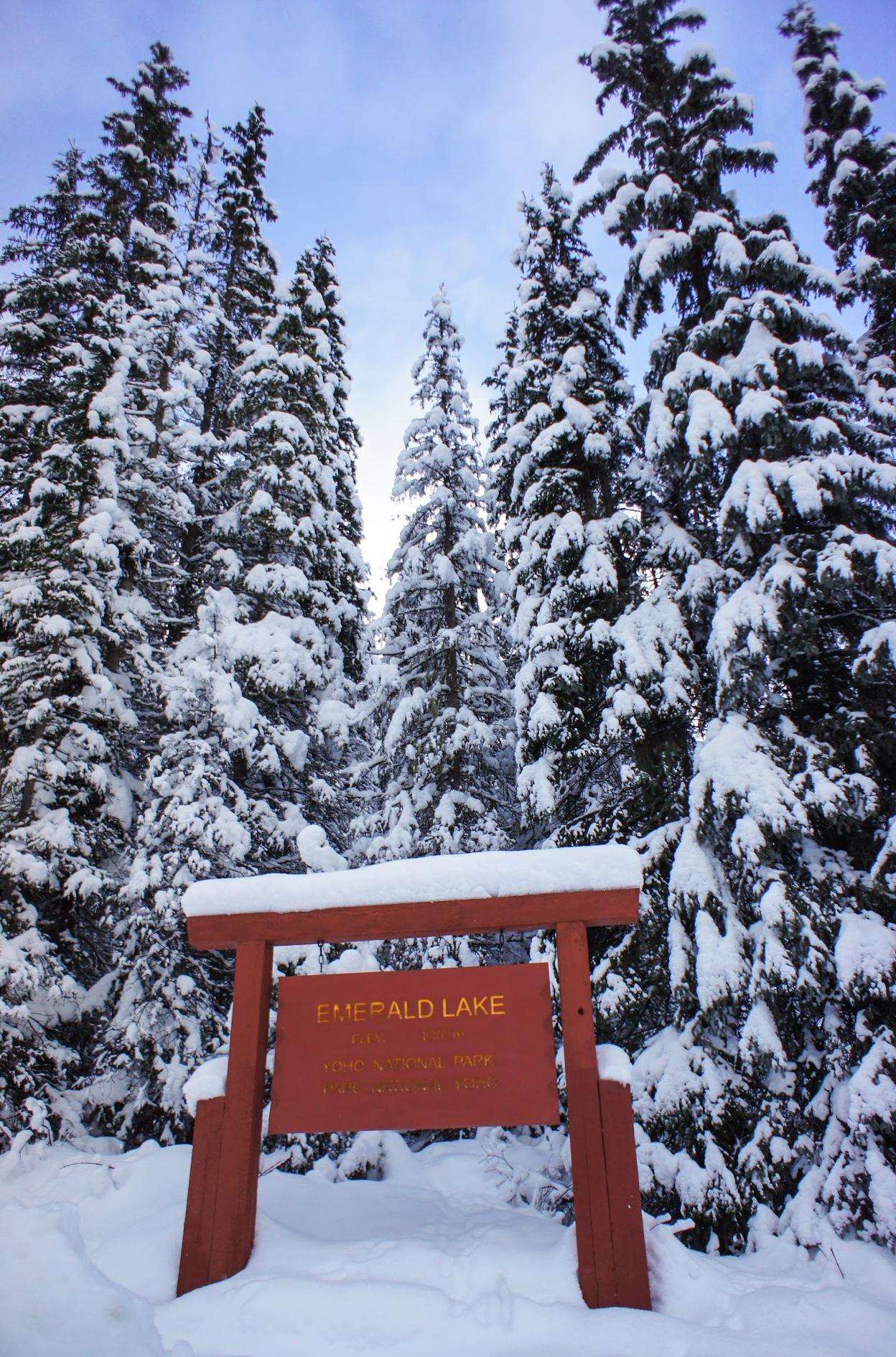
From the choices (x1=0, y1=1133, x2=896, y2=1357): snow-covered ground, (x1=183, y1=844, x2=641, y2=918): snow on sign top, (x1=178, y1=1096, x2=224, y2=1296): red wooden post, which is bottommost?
(x1=0, y1=1133, x2=896, y2=1357): snow-covered ground

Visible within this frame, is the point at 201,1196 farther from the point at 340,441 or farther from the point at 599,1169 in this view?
the point at 340,441

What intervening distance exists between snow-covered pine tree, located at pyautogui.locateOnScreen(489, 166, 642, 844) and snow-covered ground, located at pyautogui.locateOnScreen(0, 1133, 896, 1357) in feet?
13.5

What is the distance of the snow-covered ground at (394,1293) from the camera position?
10.0 ft

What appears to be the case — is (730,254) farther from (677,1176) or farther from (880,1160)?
(677,1176)

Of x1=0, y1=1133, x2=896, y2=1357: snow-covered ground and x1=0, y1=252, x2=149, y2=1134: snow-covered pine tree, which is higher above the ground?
x1=0, y1=252, x2=149, y2=1134: snow-covered pine tree

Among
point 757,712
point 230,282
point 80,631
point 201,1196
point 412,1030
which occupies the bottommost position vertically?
point 201,1196

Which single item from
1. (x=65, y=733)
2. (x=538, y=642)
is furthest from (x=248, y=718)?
(x=538, y=642)

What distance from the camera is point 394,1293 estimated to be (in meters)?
3.42

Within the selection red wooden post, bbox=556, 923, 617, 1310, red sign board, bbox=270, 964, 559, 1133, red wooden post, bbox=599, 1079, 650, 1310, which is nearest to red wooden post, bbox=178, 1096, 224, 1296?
red sign board, bbox=270, 964, 559, 1133

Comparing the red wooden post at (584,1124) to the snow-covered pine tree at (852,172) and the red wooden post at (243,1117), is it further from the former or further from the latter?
the snow-covered pine tree at (852,172)

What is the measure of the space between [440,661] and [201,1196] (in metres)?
8.17

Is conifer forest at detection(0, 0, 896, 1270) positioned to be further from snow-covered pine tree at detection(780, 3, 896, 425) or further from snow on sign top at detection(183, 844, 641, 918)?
snow on sign top at detection(183, 844, 641, 918)

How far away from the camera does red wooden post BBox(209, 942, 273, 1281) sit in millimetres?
3738

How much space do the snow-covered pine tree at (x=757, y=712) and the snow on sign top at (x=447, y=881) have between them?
238cm
